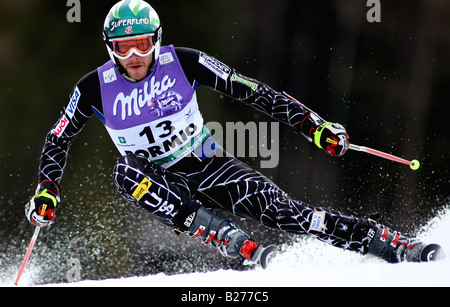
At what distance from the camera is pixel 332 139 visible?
3100 mm

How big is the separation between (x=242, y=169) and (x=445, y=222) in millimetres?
1699

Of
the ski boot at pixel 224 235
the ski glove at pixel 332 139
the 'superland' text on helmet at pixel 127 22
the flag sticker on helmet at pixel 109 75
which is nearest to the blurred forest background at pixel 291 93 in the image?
the flag sticker on helmet at pixel 109 75

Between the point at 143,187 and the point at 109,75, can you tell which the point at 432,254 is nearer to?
the point at 143,187

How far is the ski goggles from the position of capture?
3180mm

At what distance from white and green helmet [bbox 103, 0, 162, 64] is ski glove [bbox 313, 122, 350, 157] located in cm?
93

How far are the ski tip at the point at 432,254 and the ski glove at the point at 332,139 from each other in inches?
27.3

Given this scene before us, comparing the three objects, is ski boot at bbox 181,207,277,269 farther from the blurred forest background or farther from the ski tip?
the blurred forest background

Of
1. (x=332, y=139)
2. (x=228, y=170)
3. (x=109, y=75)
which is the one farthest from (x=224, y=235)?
(x=109, y=75)

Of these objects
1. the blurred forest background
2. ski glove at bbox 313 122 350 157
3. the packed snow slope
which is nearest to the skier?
ski glove at bbox 313 122 350 157

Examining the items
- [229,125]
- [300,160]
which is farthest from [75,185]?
[300,160]

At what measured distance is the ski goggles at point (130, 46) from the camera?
3.18 metres

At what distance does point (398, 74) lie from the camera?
5.43 m

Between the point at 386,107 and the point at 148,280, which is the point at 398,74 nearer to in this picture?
the point at 386,107

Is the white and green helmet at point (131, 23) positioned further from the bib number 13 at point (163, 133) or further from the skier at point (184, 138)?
the bib number 13 at point (163, 133)
